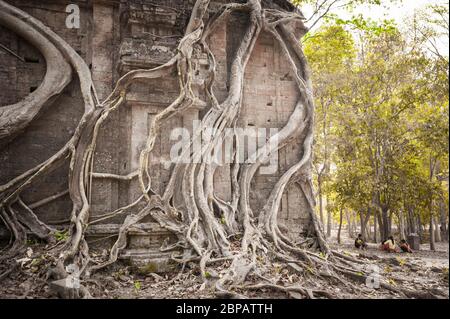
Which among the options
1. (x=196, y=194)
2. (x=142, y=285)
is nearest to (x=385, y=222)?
(x=196, y=194)

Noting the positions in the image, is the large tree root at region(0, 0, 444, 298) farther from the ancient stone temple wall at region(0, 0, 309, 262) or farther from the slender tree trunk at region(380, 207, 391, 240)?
the slender tree trunk at region(380, 207, 391, 240)

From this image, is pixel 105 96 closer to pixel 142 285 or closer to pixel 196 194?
pixel 196 194

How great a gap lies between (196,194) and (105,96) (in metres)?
2.30

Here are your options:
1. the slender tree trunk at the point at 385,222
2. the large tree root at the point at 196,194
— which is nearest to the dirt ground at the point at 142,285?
the large tree root at the point at 196,194

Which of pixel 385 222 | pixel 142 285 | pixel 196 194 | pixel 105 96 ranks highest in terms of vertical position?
pixel 105 96

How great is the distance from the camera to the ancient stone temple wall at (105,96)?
5.92m

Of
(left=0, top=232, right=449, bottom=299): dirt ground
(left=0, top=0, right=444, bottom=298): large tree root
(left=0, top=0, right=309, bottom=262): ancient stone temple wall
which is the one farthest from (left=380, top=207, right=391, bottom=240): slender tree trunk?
(left=0, top=0, right=309, bottom=262): ancient stone temple wall

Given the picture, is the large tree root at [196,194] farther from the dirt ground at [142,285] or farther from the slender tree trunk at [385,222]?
the slender tree trunk at [385,222]

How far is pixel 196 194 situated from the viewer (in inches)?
233

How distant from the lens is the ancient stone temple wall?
5.92 m

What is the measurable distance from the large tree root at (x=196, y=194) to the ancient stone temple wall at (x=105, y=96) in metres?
0.18

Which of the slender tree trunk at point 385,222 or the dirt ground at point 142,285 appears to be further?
the slender tree trunk at point 385,222

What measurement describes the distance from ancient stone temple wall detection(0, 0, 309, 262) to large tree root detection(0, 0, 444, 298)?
18 centimetres

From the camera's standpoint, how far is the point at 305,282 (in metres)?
5.17
